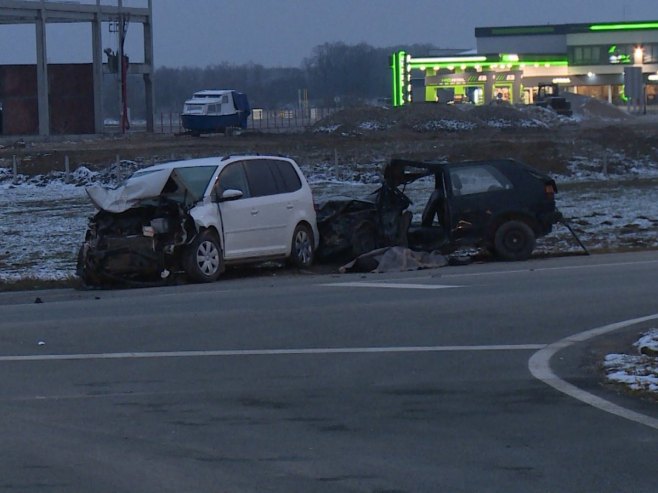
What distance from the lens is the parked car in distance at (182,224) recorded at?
16375 millimetres

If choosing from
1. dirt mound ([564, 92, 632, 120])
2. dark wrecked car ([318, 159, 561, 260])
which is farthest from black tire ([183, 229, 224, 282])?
dirt mound ([564, 92, 632, 120])

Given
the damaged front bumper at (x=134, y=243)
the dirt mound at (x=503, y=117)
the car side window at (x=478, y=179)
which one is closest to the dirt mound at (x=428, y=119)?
the dirt mound at (x=503, y=117)

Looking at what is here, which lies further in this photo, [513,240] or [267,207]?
[513,240]

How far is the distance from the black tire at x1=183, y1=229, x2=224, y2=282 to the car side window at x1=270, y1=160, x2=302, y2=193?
1754mm

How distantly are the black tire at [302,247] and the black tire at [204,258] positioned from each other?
1547 mm

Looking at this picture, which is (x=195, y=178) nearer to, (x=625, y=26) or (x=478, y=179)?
(x=478, y=179)

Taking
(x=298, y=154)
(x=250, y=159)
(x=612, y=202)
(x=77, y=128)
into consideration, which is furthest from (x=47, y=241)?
(x=77, y=128)

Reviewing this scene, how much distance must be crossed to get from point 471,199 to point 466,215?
0.26m

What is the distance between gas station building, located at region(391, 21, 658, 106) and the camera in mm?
102062

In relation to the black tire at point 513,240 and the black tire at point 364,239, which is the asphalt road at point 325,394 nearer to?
the black tire at point 513,240

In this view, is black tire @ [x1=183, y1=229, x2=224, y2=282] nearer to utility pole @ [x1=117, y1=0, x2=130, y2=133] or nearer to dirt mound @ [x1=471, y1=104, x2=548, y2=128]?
dirt mound @ [x1=471, y1=104, x2=548, y2=128]

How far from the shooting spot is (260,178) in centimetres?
1767

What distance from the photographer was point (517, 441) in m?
7.36

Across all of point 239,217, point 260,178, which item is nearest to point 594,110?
point 260,178
